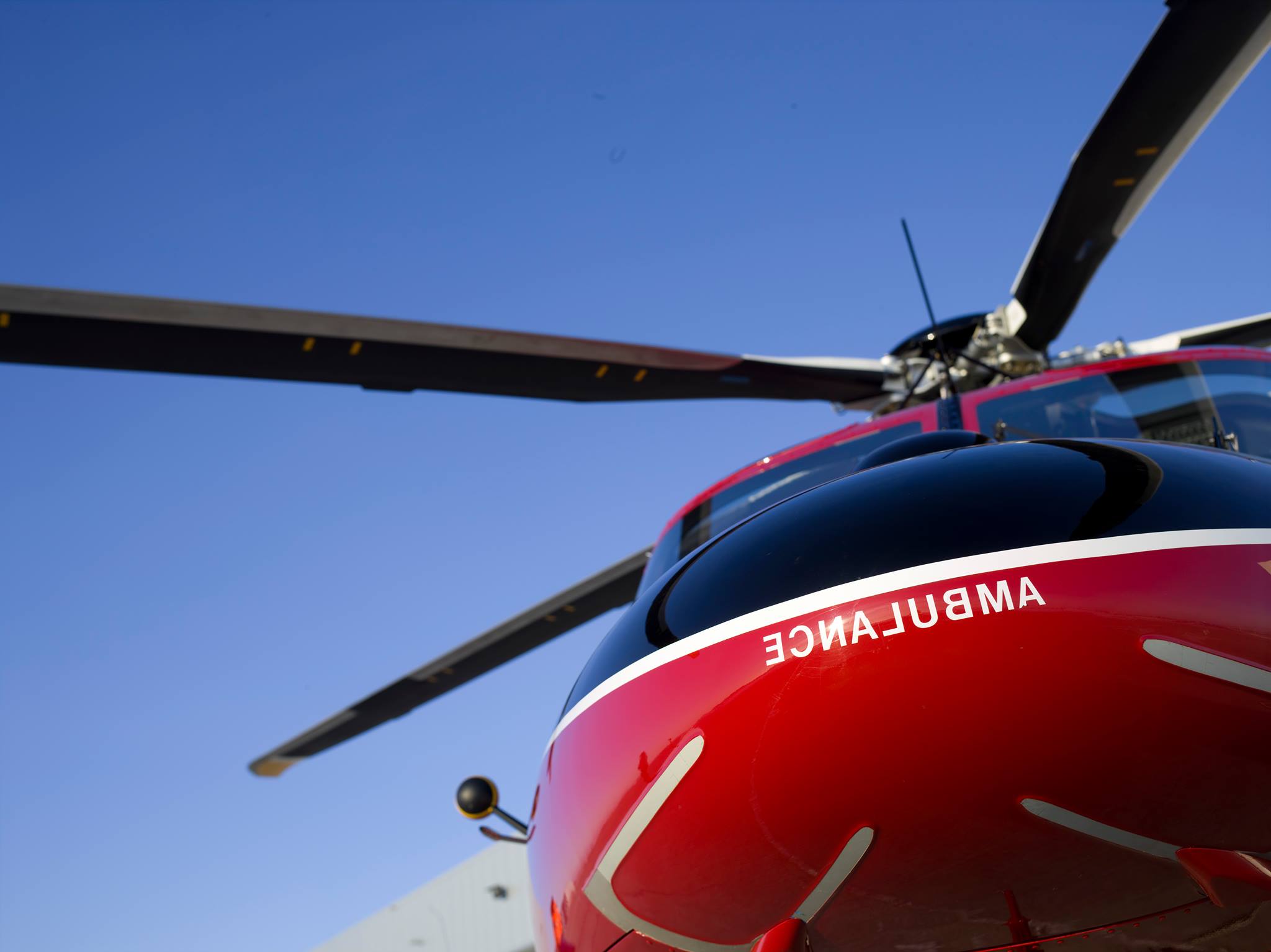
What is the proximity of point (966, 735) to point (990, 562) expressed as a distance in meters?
0.30

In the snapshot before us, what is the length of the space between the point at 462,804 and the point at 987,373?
4996 millimetres

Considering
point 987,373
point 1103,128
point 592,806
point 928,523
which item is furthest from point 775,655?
point 987,373

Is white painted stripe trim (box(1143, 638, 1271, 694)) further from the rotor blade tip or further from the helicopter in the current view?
the rotor blade tip

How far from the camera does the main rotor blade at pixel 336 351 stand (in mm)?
4621

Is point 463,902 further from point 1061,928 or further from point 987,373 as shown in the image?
point 1061,928

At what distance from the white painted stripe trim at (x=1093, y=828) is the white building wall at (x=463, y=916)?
1552 centimetres

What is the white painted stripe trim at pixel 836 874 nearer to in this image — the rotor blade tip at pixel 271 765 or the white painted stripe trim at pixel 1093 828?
the white painted stripe trim at pixel 1093 828

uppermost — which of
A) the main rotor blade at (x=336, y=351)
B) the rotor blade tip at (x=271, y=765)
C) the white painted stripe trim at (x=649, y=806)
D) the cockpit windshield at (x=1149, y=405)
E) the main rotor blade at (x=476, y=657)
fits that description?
the main rotor blade at (x=336, y=351)

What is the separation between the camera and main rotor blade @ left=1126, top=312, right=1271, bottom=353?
6.98 m

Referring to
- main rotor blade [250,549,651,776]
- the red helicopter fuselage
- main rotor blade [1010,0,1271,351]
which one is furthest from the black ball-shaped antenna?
main rotor blade [1010,0,1271,351]

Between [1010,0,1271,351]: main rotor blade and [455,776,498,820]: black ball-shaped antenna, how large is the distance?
413cm

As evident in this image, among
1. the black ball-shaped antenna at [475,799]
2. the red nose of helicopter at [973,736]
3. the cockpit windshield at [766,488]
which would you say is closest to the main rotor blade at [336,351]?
the cockpit windshield at [766,488]

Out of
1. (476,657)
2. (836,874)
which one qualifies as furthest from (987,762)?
(476,657)

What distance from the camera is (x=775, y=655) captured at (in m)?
1.97
